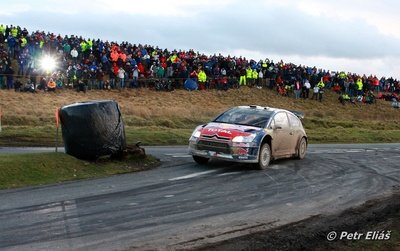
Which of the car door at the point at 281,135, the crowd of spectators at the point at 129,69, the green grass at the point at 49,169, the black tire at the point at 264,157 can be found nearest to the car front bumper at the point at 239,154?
the black tire at the point at 264,157

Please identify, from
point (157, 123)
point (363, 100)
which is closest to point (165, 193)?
point (157, 123)

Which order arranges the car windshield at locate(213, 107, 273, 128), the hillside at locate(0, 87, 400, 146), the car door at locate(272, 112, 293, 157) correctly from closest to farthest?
the car windshield at locate(213, 107, 273, 128)
the car door at locate(272, 112, 293, 157)
the hillside at locate(0, 87, 400, 146)

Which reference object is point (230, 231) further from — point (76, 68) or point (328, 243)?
point (76, 68)

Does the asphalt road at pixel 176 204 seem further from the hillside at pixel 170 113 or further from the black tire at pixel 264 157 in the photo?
the hillside at pixel 170 113

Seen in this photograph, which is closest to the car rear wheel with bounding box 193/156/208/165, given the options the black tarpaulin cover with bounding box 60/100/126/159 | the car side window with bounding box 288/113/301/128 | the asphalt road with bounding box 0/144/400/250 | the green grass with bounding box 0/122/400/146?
the asphalt road with bounding box 0/144/400/250

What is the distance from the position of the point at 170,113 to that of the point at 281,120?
54.0ft

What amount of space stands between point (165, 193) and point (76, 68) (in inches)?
961

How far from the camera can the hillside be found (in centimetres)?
2297

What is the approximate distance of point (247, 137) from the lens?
45.9ft

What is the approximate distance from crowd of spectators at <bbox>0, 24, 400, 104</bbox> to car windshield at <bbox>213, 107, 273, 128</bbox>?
18824mm

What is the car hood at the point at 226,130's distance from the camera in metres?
14.0

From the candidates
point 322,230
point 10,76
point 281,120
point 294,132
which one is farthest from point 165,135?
point 322,230

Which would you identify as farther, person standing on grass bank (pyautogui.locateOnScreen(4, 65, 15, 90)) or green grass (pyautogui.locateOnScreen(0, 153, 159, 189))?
person standing on grass bank (pyautogui.locateOnScreen(4, 65, 15, 90))

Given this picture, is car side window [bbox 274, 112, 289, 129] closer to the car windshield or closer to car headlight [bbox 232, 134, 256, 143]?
the car windshield
